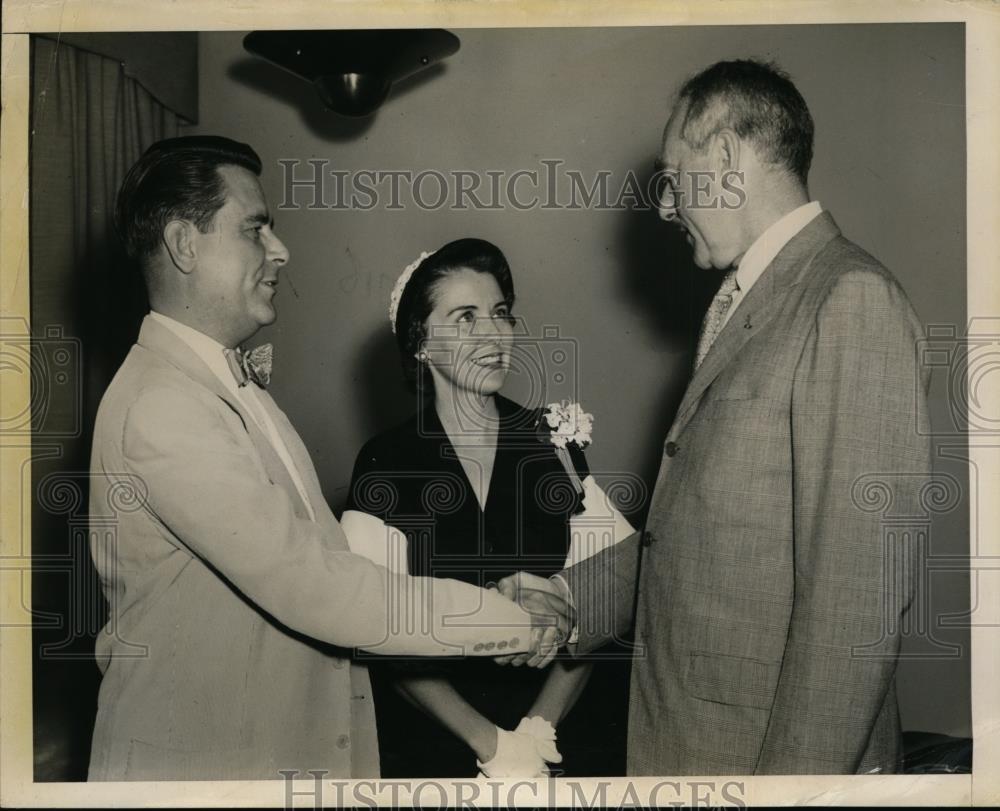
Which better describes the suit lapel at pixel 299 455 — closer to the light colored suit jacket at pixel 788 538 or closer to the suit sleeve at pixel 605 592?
the suit sleeve at pixel 605 592

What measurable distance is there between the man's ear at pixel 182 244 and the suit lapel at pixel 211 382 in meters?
0.14

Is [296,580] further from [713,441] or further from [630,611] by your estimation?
[713,441]

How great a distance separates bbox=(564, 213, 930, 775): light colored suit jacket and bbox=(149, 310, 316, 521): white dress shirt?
772 millimetres

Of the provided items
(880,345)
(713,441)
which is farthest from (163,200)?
(880,345)

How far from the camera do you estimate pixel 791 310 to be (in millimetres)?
2098

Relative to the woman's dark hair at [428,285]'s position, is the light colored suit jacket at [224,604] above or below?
below

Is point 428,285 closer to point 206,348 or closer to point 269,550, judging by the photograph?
point 206,348

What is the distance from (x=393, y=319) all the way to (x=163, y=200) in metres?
0.57

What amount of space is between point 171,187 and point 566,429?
103cm

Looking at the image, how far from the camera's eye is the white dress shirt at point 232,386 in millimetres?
2260

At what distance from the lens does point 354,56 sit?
237 centimetres

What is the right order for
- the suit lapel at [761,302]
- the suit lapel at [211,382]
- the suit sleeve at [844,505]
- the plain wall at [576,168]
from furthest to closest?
the plain wall at [576,168] → the suit lapel at [211,382] → the suit lapel at [761,302] → the suit sleeve at [844,505]

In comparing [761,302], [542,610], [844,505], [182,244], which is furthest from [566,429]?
[182,244]

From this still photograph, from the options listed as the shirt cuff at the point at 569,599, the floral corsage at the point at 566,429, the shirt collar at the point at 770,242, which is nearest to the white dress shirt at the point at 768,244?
the shirt collar at the point at 770,242
